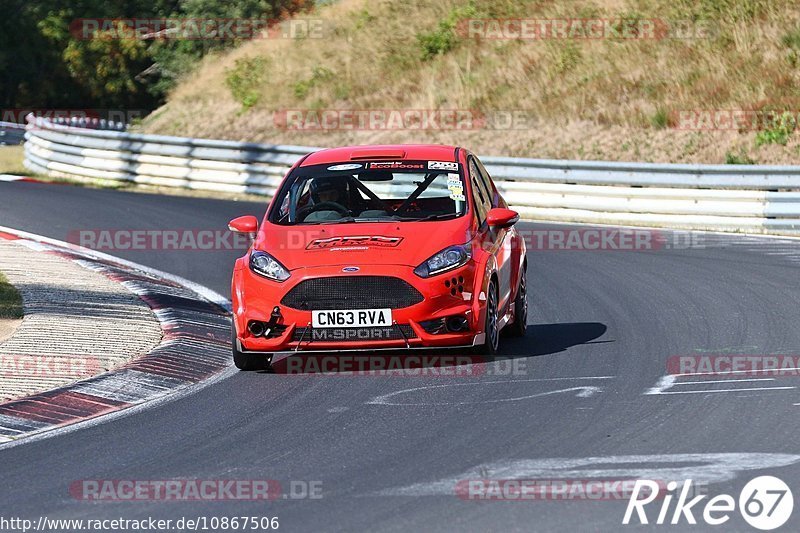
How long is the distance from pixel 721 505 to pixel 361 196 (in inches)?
220

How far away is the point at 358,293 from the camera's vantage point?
9852mm

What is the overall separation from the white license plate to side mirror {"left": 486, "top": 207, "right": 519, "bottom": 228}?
1.41m

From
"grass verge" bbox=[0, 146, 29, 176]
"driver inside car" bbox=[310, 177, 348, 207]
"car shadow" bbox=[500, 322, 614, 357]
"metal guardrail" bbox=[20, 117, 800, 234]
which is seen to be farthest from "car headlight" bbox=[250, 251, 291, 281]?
"grass verge" bbox=[0, 146, 29, 176]

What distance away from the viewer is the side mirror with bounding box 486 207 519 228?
425 inches

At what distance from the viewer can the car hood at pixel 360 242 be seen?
32.8 ft

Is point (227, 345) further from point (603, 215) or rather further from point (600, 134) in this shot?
point (600, 134)

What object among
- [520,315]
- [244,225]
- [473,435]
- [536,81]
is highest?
[536,81]

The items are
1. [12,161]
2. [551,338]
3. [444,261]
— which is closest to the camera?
[444,261]

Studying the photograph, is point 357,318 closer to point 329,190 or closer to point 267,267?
point 267,267

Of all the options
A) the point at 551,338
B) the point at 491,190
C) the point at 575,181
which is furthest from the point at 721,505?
the point at 575,181

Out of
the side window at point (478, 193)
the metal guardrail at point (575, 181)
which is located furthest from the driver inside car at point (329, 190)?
the metal guardrail at point (575, 181)

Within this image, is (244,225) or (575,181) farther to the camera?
(575,181)

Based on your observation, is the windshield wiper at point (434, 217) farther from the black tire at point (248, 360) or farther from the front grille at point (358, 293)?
the black tire at point (248, 360)

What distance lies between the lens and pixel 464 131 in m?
28.5
